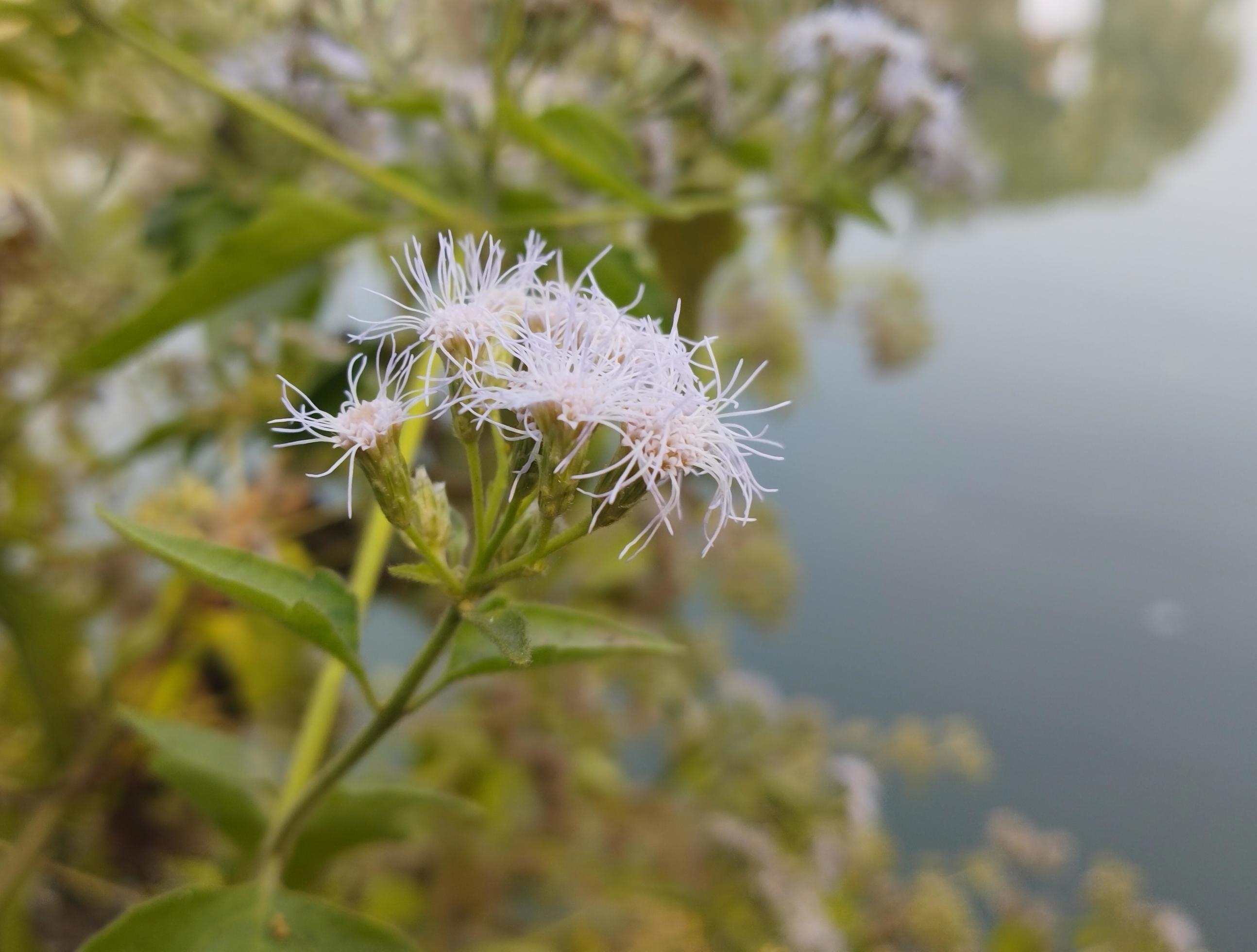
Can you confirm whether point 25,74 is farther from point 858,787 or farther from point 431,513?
point 858,787

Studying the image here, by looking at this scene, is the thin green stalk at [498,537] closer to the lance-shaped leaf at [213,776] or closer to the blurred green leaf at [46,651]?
the lance-shaped leaf at [213,776]

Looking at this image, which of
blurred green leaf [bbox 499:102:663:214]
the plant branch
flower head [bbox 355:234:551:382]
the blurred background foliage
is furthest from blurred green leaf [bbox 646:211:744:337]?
the plant branch

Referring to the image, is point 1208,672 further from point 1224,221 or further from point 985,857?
point 1224,221

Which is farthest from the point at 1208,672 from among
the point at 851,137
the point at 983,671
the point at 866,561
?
the point at 851,137

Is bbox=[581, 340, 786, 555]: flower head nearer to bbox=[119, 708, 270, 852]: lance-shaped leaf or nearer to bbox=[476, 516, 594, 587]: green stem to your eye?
bbox=[476, 516, 594, 587]: green stem

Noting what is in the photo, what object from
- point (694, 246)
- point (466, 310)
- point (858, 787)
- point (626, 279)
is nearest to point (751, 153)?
point (694, 246)

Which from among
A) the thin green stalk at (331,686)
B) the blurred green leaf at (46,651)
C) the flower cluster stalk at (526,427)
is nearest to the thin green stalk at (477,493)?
the flower cluster stalk at (526,427)

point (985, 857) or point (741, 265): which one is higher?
point (741, 265)
